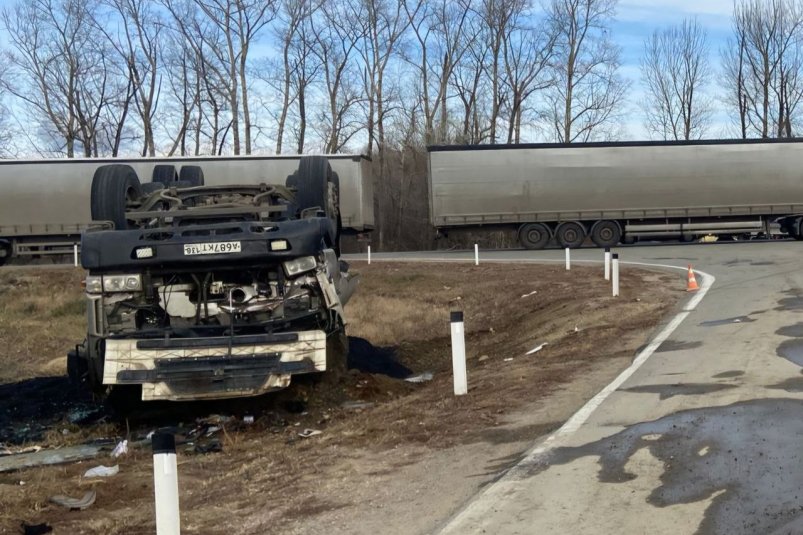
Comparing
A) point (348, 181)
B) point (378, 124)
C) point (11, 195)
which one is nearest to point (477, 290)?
point (348, 181)

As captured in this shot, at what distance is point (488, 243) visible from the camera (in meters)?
50.5

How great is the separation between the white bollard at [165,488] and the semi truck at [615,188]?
96.4 feet

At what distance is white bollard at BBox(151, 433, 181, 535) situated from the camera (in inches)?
179

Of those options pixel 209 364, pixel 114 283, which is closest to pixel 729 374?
pixel 209 364

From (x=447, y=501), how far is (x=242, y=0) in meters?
51.2

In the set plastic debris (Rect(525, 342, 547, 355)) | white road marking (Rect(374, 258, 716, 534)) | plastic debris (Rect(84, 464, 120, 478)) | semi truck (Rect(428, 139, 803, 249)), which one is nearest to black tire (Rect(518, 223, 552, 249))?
semi truck (Rect(428, 139, 803, 249))

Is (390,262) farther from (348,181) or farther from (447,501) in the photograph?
(447,501)

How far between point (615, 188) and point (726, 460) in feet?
96.6

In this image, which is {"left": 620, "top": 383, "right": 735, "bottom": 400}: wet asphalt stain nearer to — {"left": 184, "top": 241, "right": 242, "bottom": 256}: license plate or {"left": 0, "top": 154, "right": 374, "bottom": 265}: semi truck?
{"left": 184, "top": 241, "right": 242, "bottom": 256}: license plate

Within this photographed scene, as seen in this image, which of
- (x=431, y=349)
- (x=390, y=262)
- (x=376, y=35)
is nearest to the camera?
(x=431, y=349)

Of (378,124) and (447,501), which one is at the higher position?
(378,124)

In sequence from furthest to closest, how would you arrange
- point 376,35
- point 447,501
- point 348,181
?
1. point 376,35
2. point 348,181
3. point 447,501

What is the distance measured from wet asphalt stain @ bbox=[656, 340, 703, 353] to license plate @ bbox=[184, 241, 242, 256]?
198 inches

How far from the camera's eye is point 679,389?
779 cm
